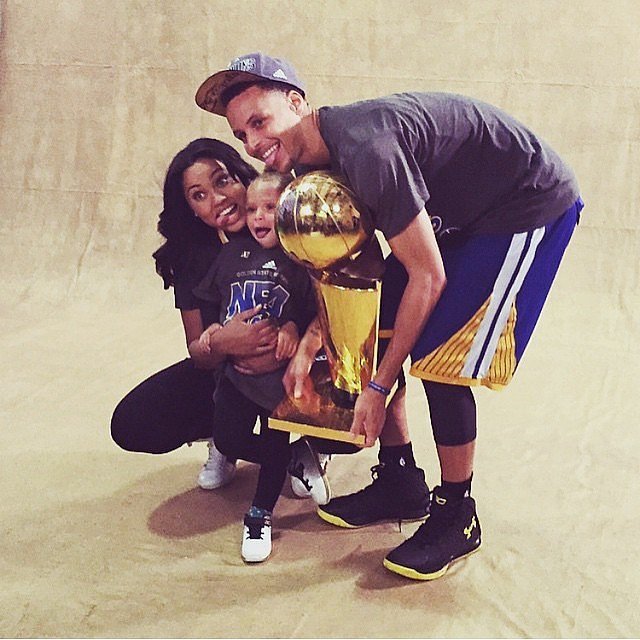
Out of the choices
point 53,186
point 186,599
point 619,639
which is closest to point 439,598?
point 619,639

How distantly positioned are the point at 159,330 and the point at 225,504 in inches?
48.2

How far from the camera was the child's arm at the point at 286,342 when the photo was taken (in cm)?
Result: 160

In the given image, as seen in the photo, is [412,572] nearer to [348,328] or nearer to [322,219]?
[348,328]

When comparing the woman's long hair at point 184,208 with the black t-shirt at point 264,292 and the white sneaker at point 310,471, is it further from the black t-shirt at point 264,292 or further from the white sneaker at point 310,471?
the white sneaker at point 310,471

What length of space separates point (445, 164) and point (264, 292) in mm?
Result: 437

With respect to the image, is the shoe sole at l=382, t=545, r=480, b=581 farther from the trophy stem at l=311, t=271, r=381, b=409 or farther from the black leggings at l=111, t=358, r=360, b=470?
the black leggings at l=111, t=358, r=360, b=470

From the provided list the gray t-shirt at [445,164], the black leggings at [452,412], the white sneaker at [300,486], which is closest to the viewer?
the gray t-shirt at [445,164]

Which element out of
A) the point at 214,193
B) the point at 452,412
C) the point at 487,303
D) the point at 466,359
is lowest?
the point at 452,412

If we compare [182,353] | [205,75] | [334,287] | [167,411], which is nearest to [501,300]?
[334,287]

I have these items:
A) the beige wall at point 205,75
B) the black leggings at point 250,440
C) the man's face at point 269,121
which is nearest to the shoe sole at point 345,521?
the black leggings at point 250,440

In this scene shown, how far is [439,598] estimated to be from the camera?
150 cm

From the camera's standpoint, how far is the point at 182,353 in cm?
275

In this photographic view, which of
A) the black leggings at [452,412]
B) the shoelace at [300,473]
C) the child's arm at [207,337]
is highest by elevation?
the child's arm at [207,337]

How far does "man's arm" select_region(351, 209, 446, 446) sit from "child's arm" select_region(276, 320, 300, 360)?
21cm
